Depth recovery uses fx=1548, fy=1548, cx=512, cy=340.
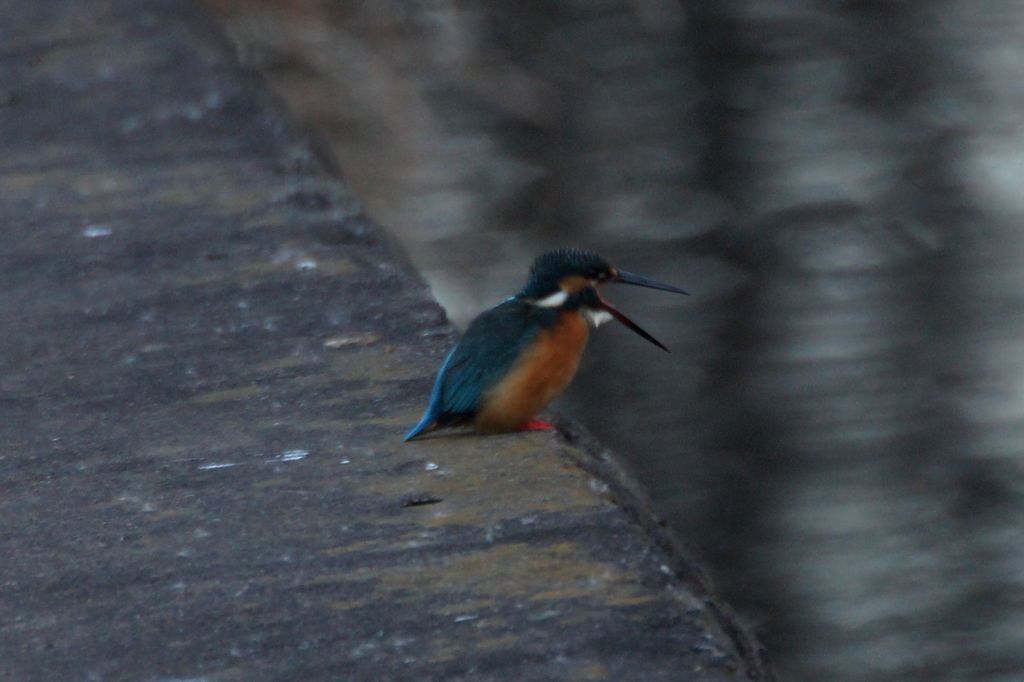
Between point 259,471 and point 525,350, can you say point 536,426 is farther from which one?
point 259,471

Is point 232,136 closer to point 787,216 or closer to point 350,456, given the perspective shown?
point 350,456

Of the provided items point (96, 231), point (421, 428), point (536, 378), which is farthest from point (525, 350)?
point (96, 231)

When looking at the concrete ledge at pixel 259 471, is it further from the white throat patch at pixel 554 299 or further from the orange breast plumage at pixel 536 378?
the white throat patch at pixel 554 299

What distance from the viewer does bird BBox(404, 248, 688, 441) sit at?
7.27 feet

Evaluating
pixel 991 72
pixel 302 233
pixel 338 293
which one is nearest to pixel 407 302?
pixel 338 293

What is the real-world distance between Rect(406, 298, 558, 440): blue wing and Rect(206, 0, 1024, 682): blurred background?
3.04 metres

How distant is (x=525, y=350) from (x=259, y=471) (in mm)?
509

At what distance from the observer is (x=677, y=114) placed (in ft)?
19.0

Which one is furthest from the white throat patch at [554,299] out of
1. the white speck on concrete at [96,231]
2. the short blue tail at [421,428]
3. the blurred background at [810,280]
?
the blurred background at [810,280]

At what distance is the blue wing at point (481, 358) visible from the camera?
2.18 metres

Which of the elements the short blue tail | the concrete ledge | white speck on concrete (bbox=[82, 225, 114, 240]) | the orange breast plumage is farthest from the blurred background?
the short blue tail

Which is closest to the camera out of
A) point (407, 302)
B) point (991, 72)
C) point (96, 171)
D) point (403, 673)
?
point (403, 673)

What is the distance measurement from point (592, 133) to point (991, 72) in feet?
4.81

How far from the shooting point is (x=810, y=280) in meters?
5.60
